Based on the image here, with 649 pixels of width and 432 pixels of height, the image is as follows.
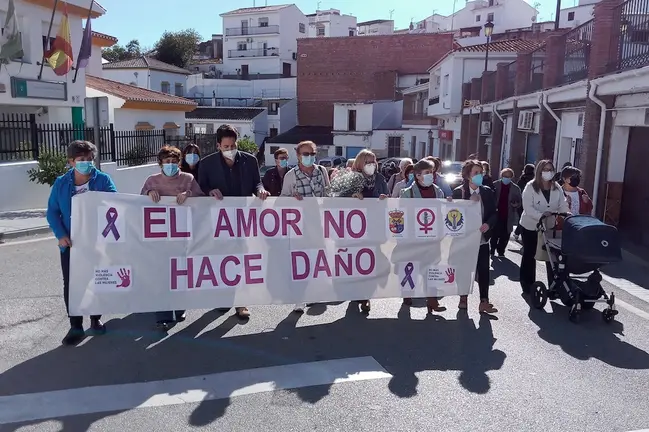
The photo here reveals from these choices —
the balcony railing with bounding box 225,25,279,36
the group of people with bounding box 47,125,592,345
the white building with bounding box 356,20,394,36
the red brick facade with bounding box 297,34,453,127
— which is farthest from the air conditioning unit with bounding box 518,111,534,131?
the white building with bounding box 356,20,394,36

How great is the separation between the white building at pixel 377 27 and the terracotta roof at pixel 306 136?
26197 millimetres

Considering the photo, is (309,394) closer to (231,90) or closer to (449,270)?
(449,270)

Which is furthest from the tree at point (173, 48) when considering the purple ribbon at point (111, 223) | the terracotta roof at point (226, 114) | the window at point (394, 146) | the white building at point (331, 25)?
the purple ribbon at point (111, 223)

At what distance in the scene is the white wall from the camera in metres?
18.1

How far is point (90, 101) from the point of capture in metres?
12.3

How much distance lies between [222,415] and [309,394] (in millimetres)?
703

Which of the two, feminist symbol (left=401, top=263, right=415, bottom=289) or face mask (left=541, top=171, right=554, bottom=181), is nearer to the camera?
feminist symbol (left=401, top=263, right=415, bottom=289)

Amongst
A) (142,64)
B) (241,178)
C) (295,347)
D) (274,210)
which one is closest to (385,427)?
(295,347)

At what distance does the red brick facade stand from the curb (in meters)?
42.3

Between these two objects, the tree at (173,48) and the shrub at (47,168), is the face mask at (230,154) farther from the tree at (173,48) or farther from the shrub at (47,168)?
the tree at (173,48)

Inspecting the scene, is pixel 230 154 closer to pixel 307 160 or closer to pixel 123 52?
pixel 307 160

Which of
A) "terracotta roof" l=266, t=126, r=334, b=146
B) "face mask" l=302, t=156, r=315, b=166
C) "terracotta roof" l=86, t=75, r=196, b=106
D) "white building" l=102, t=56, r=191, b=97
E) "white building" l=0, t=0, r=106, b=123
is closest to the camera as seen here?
"face mask" l=302, t=156, r=315, b=166

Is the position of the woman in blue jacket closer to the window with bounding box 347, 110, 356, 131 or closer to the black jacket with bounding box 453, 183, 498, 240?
the black jacket with bounding box 453, 183, 498, 240

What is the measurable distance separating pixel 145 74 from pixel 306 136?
14496 millimetres
